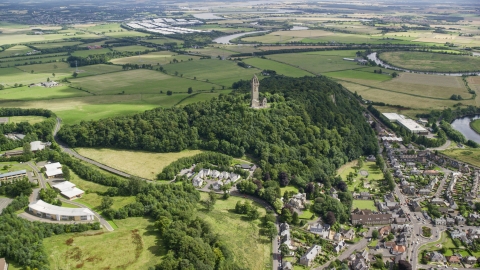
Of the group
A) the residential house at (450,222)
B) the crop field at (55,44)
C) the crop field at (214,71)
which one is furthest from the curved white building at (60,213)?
the crop field at (55,44)

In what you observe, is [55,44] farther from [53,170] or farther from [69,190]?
[69,190]

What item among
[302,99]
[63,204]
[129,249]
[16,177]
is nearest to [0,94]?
[16,177]

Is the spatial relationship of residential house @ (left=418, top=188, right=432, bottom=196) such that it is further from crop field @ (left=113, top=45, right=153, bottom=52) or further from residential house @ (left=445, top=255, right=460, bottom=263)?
crop field @ (left=113, top=45, right=153, bottom=52)

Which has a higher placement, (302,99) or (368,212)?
(302,99)

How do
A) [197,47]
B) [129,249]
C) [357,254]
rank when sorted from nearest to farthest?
[129,249], [357,254], [197,47]

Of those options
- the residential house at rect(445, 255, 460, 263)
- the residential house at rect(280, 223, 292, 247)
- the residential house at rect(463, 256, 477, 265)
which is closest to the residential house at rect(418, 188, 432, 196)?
the residential house at rect(445, 255, 460, 263)

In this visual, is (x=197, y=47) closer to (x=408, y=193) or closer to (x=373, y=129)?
(x=373, y=129)
